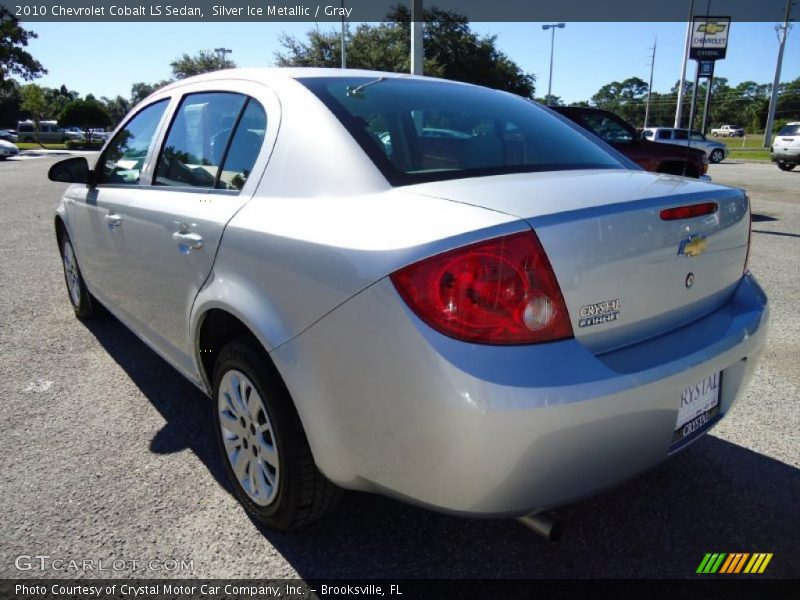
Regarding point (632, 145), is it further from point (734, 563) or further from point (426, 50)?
point (426, 50)

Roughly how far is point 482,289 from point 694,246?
2.79ft

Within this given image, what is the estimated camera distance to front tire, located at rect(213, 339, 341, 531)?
1939 millimetres

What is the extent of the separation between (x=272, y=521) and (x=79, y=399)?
1.79m

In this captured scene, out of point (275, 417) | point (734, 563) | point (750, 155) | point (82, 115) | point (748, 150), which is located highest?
point (82, 115)

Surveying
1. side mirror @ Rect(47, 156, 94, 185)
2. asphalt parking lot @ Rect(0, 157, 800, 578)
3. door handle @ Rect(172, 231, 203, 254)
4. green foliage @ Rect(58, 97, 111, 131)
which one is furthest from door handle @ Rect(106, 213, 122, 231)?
green foliage @ Rect(58, 97, 111, 131)

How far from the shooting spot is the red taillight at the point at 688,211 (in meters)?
1.81

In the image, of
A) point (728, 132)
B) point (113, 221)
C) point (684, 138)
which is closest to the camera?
point (113, 221)

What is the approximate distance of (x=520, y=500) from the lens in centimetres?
157

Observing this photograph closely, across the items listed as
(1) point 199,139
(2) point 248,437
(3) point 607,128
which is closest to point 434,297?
(2) point 248,437

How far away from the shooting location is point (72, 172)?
3.67 metres

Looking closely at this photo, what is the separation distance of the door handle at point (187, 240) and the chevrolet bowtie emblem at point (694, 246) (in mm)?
1691

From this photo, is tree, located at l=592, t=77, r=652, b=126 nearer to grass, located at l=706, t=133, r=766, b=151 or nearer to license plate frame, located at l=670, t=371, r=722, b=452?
grass, located at l=706, t=133, r=766, b=151

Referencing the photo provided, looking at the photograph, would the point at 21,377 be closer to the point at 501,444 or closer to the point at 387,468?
the point at 387,468

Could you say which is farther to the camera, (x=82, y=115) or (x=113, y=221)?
(x=82, y=115)
